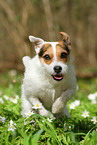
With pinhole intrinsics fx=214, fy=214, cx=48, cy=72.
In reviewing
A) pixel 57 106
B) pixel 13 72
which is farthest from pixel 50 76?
pixel 13 72

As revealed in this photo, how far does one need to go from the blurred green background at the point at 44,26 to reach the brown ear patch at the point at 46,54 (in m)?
5.42

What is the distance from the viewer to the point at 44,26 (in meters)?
10.5

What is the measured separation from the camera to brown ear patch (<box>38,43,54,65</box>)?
9.02 ft

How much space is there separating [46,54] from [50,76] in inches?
13.0

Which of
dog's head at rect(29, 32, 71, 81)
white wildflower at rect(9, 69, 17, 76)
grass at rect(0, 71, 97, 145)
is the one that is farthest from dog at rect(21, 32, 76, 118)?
white wildflower at rect(9, 69, 17, 76)

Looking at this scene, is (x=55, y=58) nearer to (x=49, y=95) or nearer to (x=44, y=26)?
(x=49, y=95)

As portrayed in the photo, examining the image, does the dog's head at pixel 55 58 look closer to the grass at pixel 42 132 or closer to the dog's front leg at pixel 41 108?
the dog's front leg at pixel 41 108

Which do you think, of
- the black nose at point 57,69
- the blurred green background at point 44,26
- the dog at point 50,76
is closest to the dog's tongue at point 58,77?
the dog at point 50,76

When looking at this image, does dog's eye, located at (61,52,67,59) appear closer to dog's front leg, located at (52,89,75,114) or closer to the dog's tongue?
the dog's tongue

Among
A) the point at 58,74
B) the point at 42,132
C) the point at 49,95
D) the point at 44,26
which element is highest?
the point at 44,26

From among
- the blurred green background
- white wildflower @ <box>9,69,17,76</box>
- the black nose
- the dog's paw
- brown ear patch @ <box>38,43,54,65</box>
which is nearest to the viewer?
the black nose

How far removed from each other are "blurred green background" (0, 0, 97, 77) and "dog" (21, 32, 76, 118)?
17.4 feet

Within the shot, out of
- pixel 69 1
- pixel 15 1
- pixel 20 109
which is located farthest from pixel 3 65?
pixel 20 109

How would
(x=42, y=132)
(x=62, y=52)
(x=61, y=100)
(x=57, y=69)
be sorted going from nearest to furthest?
1. (x=57, y=69)
2. (x=62, y=52)
3. (x=42, y=132)
4. (x=61, y=100)
